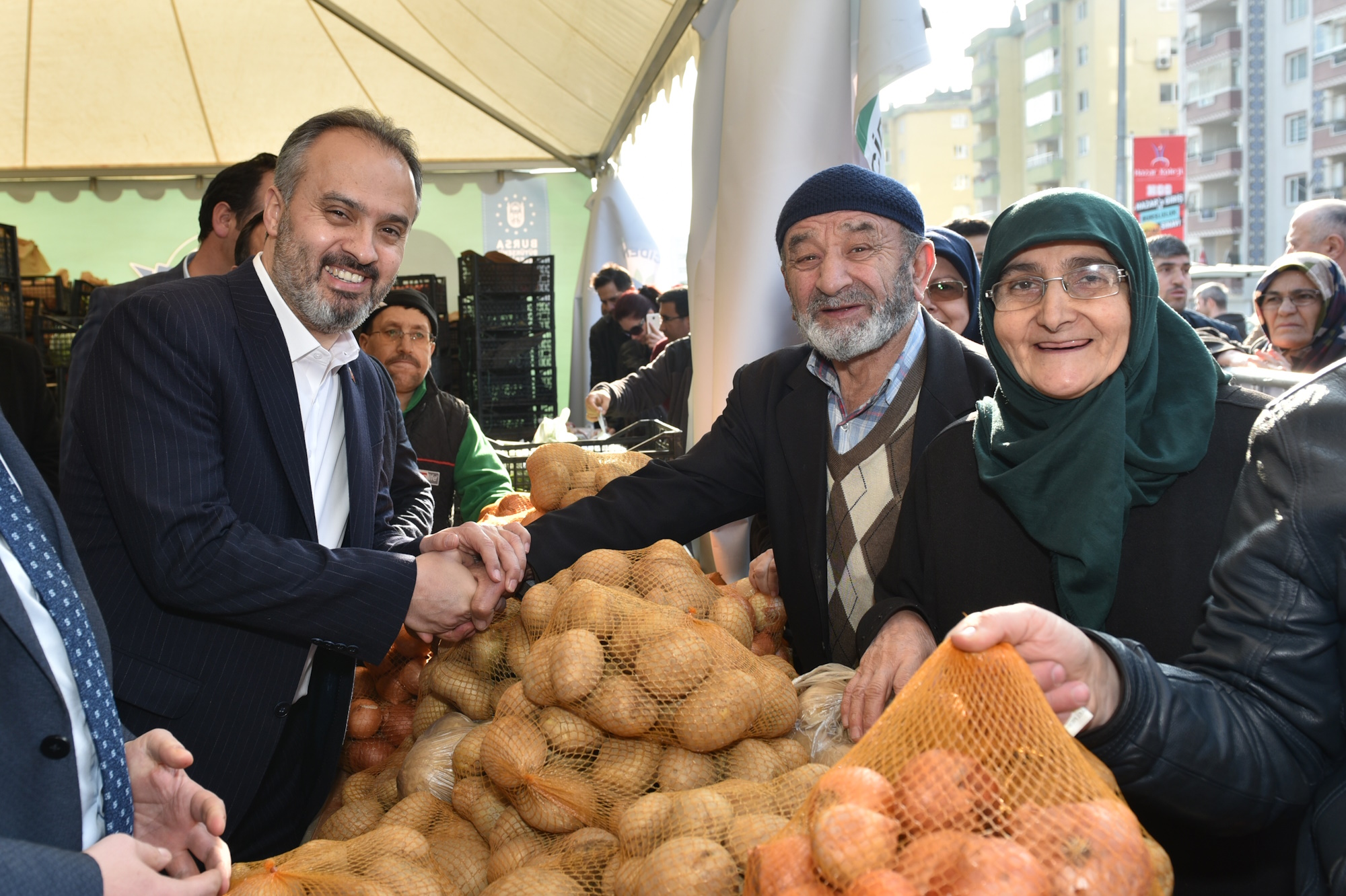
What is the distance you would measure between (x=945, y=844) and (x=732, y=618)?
1.10 metres

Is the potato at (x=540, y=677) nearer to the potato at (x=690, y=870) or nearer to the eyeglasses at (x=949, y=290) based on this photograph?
the potato at (x=690, y=870)

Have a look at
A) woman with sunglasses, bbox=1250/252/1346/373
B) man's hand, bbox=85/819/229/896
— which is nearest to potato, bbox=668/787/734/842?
man's hand, bbox=85/819/229/896

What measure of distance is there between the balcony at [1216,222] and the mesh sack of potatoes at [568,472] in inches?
1927

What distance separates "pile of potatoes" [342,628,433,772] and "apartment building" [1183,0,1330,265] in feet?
124

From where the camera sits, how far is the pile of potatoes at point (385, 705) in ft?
7.77

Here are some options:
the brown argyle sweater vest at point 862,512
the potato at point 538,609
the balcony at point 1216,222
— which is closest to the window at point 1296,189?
the balcony at point 1216,222

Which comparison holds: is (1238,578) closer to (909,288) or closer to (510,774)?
(510,774)

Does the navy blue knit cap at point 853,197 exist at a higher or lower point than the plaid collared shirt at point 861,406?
higher

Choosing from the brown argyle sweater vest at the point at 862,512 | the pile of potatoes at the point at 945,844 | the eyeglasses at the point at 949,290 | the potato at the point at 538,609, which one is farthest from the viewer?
the eyeglasses at the point at 949,290

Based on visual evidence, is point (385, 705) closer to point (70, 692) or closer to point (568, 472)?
point (568, 472)

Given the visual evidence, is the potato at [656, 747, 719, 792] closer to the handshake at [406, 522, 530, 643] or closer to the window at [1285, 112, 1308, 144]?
the handshake at [406, 522, 530, 643]

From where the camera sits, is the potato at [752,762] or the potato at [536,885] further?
the potato at [752,762]

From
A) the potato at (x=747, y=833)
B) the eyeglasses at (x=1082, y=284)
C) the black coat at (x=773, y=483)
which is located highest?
the eyeglasses at (x=1082, y=284)

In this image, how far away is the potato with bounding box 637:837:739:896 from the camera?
4.26ft
